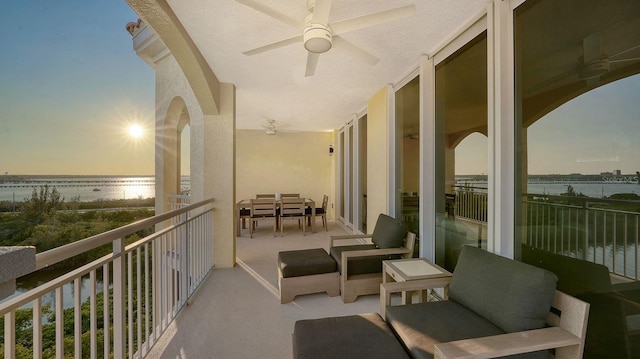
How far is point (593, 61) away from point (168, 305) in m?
3.32

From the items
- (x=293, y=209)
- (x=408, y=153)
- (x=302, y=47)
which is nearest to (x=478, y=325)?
(x=408, y=153)

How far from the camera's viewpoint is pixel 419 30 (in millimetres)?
2346

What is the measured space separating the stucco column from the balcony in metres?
0.15

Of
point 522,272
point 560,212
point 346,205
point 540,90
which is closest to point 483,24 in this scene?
point 540,90

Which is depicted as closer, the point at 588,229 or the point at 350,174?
the point at 588,229

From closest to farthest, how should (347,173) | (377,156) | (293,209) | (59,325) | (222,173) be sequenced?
1. (59,325)
2. (222,173)
3. (377,156)
4. (293,209)
5. (347,173)

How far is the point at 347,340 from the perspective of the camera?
136cm

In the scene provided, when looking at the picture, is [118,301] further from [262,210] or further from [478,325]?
[262,210]

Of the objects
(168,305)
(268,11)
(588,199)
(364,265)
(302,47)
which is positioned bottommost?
(168,305)

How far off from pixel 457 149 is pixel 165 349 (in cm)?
308

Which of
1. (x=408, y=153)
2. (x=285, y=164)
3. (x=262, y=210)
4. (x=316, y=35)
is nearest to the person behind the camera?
(x=316, y=35)

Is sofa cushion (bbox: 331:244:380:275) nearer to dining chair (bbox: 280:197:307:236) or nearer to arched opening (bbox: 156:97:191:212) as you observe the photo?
dining chair (bbox: 280:197:307:236)

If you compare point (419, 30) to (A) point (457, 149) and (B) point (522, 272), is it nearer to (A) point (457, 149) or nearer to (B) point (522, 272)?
(A) point (457, 149)

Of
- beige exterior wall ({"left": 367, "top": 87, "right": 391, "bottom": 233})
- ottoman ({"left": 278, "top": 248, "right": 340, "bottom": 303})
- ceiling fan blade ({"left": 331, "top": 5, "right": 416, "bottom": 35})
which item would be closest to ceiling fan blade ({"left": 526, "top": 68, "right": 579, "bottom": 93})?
ceiling fan blade ({"left": 331, "top": 5, "right": 416, "bottom": 35})
